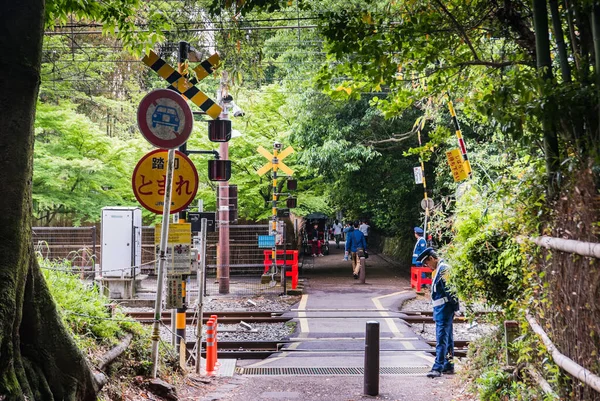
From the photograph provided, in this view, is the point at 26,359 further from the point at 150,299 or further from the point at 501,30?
the point at 150,299

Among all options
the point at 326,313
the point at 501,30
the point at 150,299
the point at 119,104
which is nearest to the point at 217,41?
the point at 501,30

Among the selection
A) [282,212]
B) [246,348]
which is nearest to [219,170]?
[246,348]

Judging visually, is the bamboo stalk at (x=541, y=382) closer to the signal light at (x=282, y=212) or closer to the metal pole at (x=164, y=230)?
the metal pole at (x=164, y=230)

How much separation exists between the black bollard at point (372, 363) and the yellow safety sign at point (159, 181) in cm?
294

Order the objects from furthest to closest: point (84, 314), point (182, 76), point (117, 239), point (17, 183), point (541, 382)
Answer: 1. point (117, 239)
2. point (182, 76)
3. point (84, 314)
4. point (541, 382)
5. point (17, 183)

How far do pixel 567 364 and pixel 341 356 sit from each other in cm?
761

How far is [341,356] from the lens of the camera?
37.1ft

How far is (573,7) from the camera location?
4.41 meters

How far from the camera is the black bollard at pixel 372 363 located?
7848 mm

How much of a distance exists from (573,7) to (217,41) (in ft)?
13.3

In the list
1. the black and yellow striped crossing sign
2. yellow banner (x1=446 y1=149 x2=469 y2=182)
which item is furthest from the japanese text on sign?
yellow banner (x1=446 y1=149 x2=469 y2=182)

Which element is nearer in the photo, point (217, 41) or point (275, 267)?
point (217, 41)

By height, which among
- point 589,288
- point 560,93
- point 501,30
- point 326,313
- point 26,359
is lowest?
point 326,313

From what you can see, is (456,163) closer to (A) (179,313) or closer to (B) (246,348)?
(B) (246,348)
